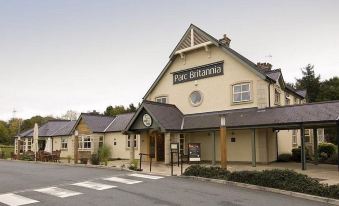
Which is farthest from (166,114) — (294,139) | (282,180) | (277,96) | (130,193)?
(130,193)

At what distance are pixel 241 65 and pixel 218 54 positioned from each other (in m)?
2.28

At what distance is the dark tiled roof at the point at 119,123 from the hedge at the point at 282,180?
19.7m

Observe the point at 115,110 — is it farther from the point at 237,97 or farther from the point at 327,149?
the point at 237,97

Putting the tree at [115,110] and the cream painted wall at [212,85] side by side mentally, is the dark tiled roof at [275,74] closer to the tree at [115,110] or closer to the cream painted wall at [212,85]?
the cream painted wall at [212,85]

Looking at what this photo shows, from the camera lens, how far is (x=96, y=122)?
36594mm

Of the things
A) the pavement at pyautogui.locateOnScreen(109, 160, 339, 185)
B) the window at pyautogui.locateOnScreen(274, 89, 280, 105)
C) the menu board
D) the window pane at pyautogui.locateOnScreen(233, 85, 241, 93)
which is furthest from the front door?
the window at pyautogui.locateOnScreen(274, 89, 280, 105)

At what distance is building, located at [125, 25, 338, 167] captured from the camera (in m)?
24.1

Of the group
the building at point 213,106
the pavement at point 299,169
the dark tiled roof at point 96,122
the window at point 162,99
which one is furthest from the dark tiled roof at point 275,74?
the dark tiled roof at point 96,122

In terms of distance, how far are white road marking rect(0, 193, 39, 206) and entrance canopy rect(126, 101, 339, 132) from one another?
1003cm

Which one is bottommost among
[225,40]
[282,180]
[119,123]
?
[282,180]

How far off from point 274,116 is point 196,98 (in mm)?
7855

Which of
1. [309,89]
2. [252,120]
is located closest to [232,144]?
[252,120]

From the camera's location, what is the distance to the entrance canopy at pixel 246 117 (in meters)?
19.5

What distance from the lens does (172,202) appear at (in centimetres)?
1061
